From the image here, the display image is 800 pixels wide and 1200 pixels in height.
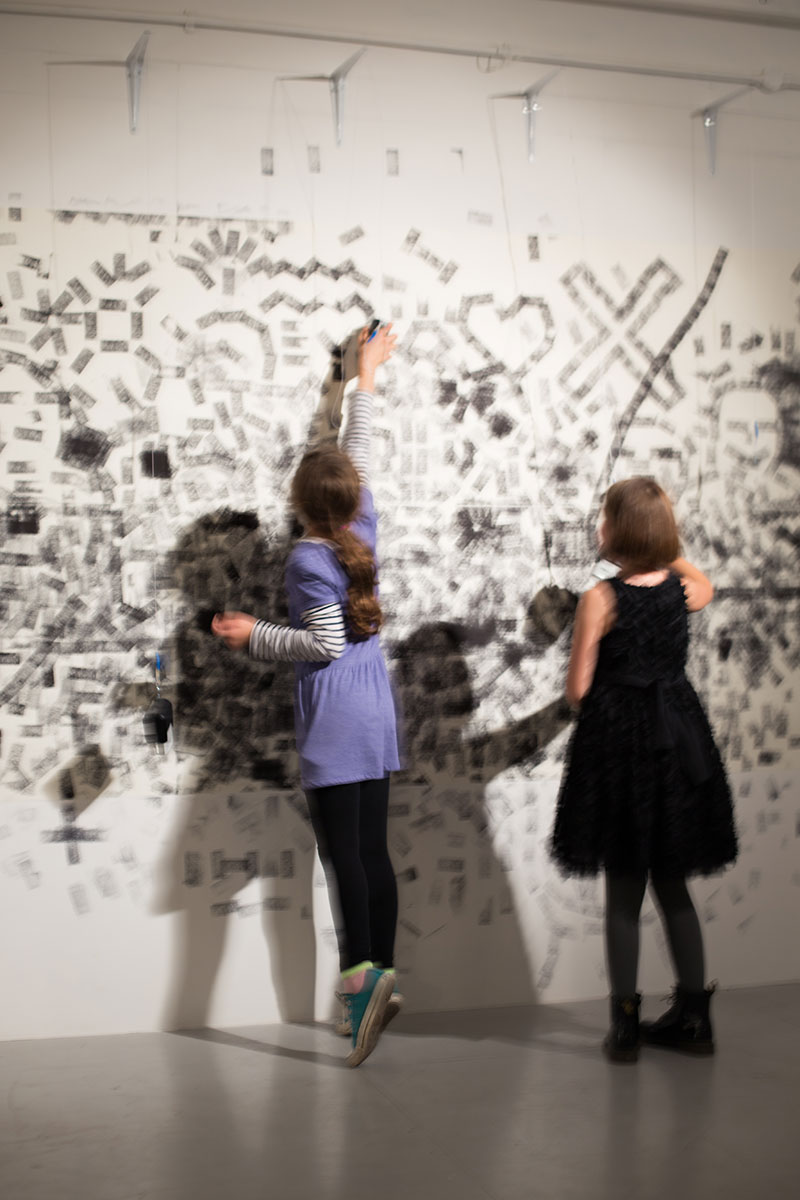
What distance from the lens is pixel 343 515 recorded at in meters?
2.78

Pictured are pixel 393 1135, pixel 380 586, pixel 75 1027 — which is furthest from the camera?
pixel 380 586

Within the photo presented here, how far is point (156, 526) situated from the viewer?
3004mm

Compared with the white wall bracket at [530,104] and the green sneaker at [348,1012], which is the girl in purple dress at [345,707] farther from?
the white wall bracket at [530,104]

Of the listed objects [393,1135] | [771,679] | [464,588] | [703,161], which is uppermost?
[703,161]

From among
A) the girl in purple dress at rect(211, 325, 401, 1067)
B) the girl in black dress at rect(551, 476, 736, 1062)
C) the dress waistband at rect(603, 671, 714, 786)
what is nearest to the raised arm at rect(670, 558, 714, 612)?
the girl in black dress at rect(551, 476, 736, 1062)

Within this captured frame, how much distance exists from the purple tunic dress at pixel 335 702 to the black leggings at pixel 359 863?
6cm

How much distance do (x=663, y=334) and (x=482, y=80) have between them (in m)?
0.87

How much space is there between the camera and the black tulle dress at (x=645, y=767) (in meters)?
2.71

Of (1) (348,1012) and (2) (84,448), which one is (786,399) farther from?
(1) (348,1012)

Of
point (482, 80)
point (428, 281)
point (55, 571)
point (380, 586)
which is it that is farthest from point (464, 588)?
point (482, 80)

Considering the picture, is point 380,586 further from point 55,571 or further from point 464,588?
point 55,571

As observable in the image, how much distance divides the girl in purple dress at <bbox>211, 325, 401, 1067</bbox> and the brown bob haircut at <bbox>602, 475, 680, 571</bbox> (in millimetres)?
603

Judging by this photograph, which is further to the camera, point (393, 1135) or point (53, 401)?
point (53, 401)

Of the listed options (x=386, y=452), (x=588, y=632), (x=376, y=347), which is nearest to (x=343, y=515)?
(x=386, y=452)
